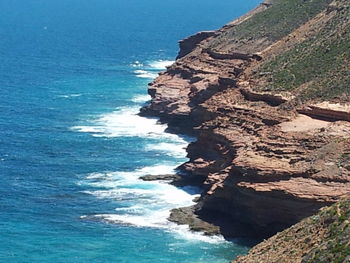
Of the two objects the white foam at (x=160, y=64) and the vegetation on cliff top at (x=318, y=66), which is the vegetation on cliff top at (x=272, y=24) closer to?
the vegetation on cliff top at (x=318, y=66)

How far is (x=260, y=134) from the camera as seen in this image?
78250 mm

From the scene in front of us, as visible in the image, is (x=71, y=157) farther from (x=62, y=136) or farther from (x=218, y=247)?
(x=218, y=247)

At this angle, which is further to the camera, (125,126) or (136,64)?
(136,64)

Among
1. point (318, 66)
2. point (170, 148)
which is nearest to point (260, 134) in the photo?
point (318, 66)

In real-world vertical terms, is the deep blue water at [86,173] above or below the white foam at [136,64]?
below

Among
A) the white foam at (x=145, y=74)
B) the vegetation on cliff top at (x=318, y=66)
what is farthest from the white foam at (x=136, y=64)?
the vegetation on cliff top at (x=318, y=66)

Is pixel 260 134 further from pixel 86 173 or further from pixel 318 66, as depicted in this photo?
pixel 86 173

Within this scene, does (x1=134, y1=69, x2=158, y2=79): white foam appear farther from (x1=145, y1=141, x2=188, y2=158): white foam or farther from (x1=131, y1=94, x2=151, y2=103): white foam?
(x1=145, y1=141, x2=188, y2=158): white foam

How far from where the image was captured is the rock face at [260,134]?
70.1m

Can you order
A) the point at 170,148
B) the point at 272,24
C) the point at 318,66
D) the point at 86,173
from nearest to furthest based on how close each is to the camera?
the point at 86,173 < the point at 318,66 < the point at 170,148 < the point at 272,24

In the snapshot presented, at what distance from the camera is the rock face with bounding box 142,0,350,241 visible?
70.1 metres

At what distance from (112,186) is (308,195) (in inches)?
937

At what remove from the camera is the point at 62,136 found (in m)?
106

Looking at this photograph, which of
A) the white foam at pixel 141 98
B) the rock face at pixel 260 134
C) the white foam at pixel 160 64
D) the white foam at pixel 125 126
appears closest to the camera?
the rock face at pixel 260 134
